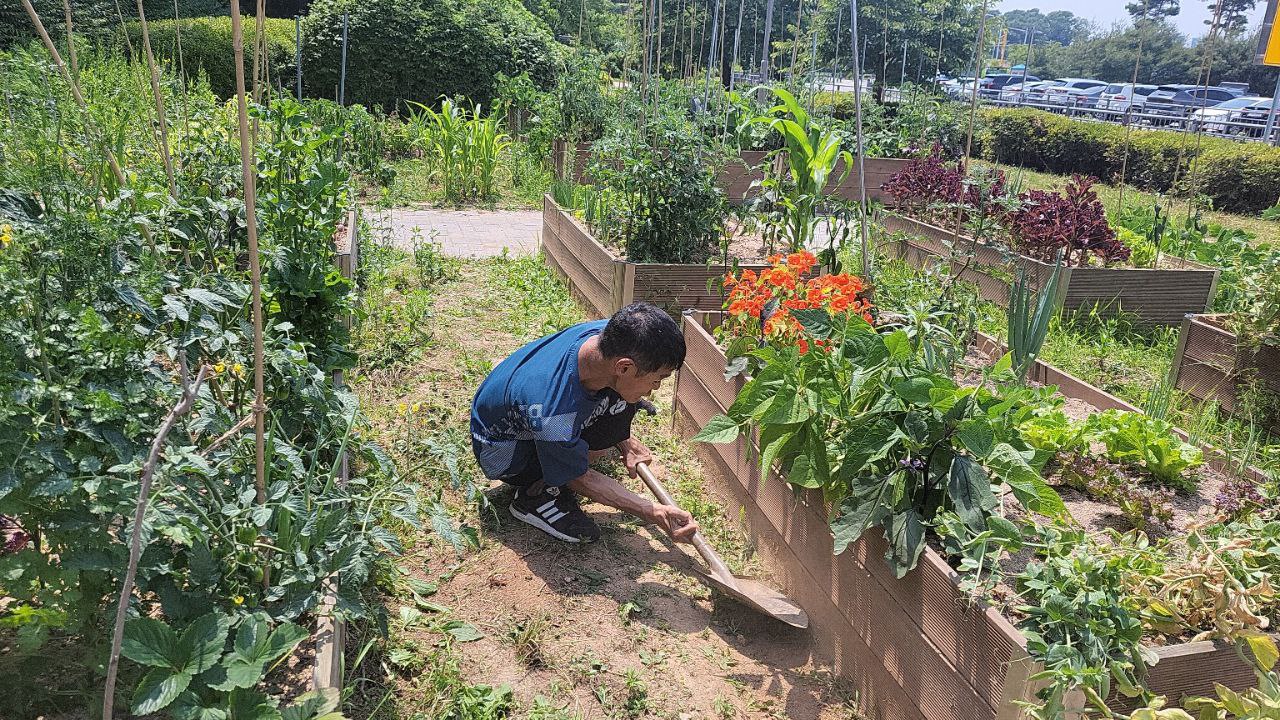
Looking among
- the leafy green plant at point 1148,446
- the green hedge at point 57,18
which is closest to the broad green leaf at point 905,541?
the leafy green plant at point 1148,446

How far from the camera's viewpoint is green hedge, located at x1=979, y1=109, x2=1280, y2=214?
1195 cm

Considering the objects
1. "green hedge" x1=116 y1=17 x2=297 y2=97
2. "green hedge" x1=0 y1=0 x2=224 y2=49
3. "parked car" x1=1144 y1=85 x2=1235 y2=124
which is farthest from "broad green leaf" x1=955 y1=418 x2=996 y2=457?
"parked car" x1=1144 y1=85 x2=1235 y2=124

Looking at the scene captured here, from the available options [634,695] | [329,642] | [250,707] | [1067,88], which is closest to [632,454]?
[634,695]

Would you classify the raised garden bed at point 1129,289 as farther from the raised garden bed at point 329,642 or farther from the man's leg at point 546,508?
the raised garden bed at point 329,642

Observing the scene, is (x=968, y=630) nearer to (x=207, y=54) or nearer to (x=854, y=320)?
(x=854, y=320)

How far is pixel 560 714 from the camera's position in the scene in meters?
2.42

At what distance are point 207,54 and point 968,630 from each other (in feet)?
51.3

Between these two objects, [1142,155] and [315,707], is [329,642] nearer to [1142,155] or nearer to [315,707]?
[315,707]

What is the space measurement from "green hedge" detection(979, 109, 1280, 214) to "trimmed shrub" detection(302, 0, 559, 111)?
7.77 m

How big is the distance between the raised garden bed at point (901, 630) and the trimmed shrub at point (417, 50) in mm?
12528

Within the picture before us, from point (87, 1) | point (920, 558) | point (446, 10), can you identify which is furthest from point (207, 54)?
point (920, 558)

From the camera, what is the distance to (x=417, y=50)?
14461mm

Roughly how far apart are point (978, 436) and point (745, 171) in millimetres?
7603

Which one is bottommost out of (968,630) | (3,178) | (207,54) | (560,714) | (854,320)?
(560,714)
